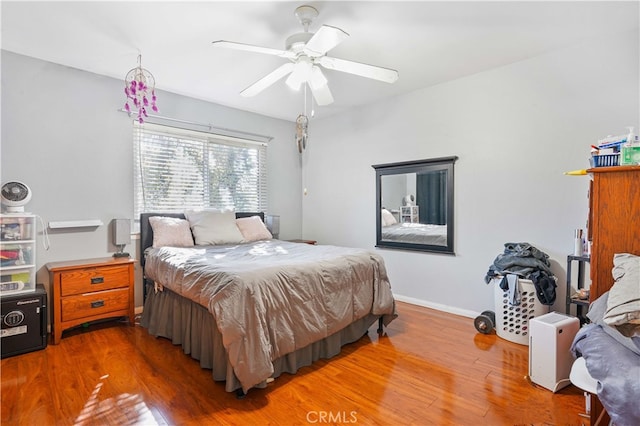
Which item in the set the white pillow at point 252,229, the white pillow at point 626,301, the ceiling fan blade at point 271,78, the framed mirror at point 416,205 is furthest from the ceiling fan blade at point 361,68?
the white pillow at point 252,229

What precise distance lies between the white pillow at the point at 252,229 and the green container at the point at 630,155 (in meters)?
3.27

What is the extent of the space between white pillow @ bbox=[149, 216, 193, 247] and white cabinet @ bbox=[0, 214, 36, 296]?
93cm

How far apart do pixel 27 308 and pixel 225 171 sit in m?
2.40

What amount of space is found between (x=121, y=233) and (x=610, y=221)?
3.82 m

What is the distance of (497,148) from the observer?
3.11 metres

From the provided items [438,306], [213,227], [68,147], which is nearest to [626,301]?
[438,306]

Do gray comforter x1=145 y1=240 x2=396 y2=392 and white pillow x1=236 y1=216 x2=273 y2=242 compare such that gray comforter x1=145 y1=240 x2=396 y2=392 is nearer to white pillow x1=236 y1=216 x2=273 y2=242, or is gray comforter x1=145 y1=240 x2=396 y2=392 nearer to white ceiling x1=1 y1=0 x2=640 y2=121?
white pillow x1=236 y1=216 x2=273 y2=242

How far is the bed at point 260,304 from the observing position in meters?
1.83

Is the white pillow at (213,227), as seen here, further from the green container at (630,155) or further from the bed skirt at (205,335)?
the green container at (630,155)

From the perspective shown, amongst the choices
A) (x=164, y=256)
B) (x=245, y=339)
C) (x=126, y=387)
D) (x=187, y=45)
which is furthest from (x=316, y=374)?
(x=187, y=45)

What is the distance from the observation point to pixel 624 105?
246 centimetres

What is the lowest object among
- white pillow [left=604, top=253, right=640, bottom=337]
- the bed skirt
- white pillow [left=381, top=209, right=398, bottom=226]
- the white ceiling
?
the bed skirt

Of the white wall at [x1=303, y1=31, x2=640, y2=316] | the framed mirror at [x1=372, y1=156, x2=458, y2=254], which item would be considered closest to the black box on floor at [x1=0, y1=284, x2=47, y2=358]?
the white wall at [x1=303, y1=31, x2=640, y2=316]

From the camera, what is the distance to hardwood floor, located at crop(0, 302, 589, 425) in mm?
1728
